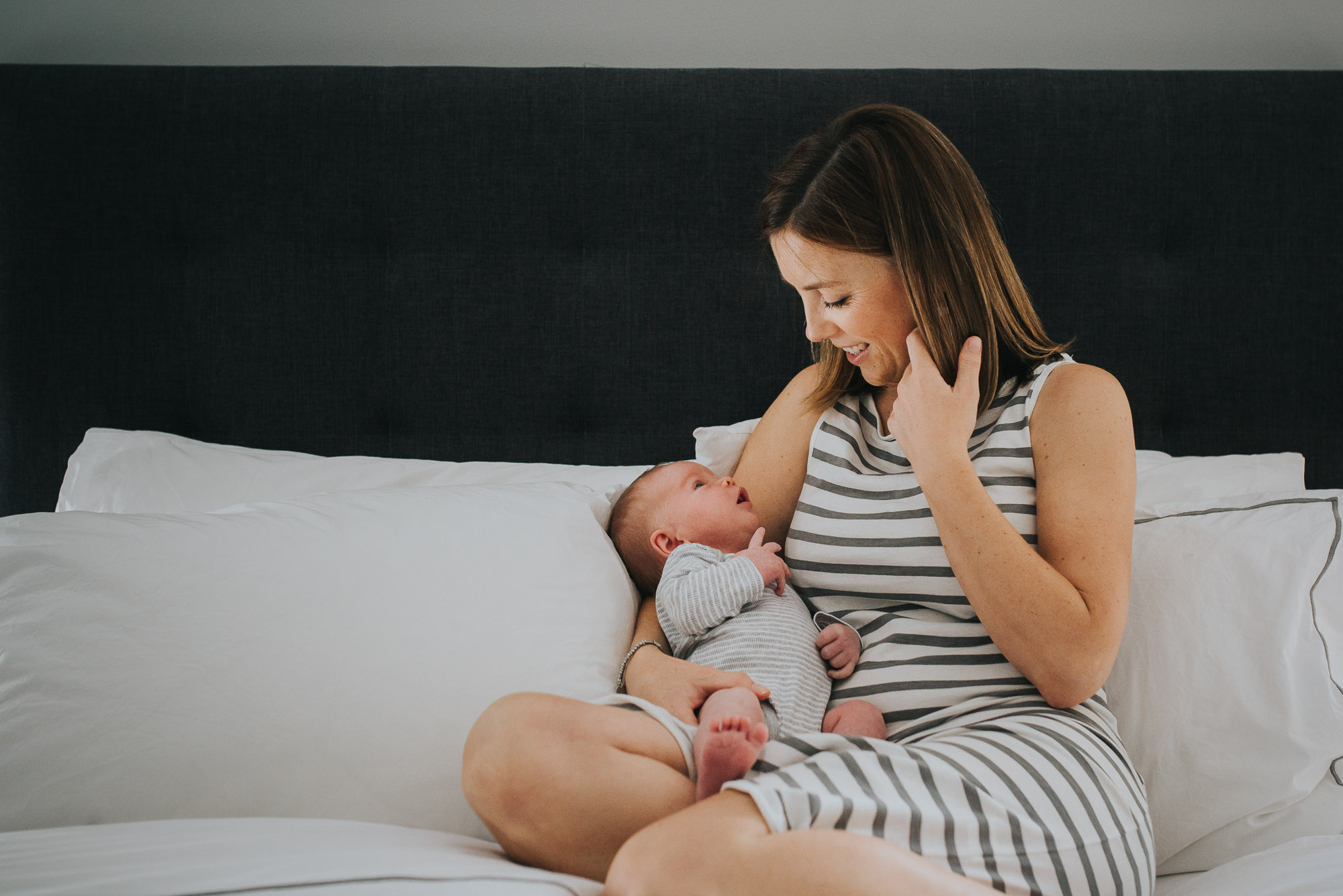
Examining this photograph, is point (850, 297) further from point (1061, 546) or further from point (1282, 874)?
point (1282, 874)

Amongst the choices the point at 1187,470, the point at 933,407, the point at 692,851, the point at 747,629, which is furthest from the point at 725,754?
the point at 1187,470

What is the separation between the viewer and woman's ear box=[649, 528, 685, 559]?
1.16 m

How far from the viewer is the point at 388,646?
3.00 feet

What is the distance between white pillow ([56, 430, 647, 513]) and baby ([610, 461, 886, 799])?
5.8 inches

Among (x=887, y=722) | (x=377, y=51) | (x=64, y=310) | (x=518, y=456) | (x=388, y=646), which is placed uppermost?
(x=377, y=51)

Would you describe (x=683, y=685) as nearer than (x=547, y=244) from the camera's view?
Yes

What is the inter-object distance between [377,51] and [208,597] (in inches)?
49.9

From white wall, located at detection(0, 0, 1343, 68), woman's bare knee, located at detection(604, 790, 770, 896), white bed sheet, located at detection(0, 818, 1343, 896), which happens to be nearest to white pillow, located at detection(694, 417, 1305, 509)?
white bed sheet, located at detection(0, 818, 1343, 896)

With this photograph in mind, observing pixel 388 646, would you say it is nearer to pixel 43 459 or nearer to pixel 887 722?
pixel 887 722

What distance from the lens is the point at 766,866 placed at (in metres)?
0.58

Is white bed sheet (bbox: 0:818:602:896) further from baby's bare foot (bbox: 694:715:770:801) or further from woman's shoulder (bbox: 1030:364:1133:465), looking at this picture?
woman's shoulder (bbox: 1030:364:1133:465)

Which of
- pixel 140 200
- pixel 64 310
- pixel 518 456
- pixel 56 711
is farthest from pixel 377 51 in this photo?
pixel 56 711

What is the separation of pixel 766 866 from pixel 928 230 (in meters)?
0.78

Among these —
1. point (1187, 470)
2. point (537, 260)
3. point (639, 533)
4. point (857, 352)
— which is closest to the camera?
point (857, 352)
